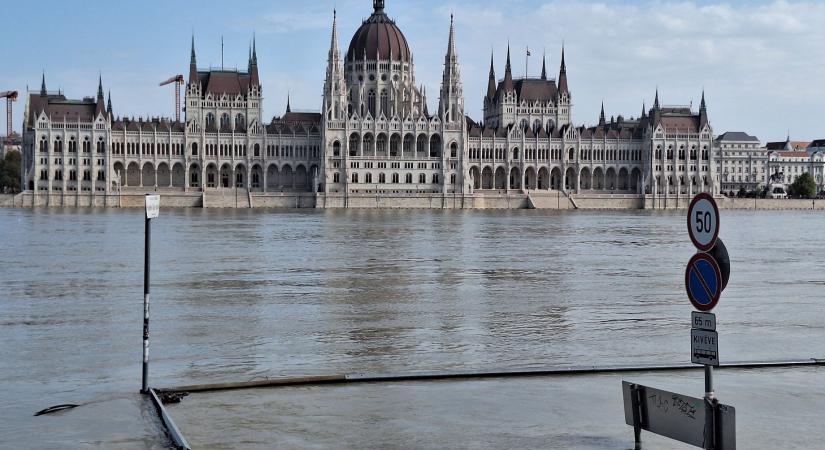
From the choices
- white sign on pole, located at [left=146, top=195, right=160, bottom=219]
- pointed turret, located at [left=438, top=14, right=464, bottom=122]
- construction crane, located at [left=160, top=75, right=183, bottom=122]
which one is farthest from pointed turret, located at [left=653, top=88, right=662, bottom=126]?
white sign on pole, located at [left=146, top=195, right=160, bottom=219]

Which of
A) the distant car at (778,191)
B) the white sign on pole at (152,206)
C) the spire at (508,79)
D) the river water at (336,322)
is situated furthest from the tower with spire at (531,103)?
the white sign on pole at (152,206)

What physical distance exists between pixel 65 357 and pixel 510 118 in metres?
150

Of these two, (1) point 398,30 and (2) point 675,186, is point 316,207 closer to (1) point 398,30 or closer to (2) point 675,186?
(1) point 398,30

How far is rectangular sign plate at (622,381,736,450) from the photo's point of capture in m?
10.7

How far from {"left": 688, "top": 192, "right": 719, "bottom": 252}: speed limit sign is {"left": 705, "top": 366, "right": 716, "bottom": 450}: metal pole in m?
1.32

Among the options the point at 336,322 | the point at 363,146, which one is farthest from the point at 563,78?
the point at 336,322

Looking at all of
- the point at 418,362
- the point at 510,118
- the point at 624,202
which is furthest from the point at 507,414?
the point at 510,118

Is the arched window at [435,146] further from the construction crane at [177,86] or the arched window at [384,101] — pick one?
the construction crane at [177,86]

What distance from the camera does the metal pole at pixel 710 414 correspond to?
426 inches

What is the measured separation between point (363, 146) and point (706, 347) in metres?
137

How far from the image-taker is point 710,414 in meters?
10.9

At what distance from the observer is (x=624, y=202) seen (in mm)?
152250

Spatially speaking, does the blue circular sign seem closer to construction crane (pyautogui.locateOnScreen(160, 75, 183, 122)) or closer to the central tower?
the central tower

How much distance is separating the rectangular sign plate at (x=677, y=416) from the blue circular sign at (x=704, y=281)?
1.07 meters
